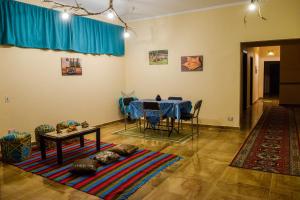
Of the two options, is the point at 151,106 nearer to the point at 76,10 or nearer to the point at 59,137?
the point at 59,137

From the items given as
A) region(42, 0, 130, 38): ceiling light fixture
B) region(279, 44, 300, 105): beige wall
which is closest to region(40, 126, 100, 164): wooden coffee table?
region(42, 0, 130, 38): ceiling light fixture

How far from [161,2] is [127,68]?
8.53ft

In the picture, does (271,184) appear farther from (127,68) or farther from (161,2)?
(127,68)

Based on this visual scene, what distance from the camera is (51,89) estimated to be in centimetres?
542

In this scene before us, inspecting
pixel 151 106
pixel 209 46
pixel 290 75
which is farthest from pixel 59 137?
pixel 290 75

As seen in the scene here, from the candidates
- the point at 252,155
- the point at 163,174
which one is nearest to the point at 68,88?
the point at 163,174

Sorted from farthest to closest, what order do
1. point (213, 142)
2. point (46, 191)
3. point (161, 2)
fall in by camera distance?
point (161, 2) < point (213, 142) < point (46, 191)

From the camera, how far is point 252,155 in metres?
4.20

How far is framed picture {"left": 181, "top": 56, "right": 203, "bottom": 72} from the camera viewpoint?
6.46 meters

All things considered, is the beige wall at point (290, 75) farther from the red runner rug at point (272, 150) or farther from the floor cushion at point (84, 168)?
the floor cushion at point (84, 168)

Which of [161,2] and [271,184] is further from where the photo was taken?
[161,2]

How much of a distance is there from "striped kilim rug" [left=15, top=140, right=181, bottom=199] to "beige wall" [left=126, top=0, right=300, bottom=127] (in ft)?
9.03

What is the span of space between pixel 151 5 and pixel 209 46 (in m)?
1.83

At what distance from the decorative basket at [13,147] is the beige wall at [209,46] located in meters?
4.08
